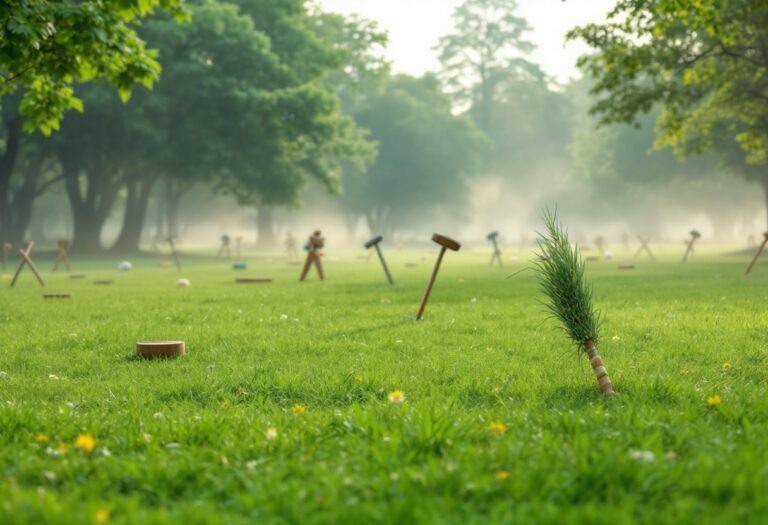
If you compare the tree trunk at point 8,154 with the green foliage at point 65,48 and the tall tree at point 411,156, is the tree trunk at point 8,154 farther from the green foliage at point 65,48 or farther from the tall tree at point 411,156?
the tall tree at point 411,156

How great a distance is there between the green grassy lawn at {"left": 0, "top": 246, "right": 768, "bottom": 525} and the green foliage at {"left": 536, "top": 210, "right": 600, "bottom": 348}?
0.47 metres

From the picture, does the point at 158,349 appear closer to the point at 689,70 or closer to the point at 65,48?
the point at 65,48

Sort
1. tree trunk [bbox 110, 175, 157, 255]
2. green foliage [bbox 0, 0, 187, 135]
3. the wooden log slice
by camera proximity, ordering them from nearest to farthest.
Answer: the wooden log slice → green foliage [bbox 0, 0, 187, 135] → tree trunk [bbox 110, 175, 157, 255]

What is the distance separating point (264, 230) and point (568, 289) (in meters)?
58.2

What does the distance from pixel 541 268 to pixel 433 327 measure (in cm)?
373

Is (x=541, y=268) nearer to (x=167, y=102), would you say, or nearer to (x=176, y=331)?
(x=176, y=331)

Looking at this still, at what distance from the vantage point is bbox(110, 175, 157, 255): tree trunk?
45.0 metres

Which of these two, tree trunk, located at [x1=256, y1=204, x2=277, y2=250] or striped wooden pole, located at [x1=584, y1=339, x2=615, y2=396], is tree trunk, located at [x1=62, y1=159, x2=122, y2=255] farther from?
striped wooden pole, located at [x1=584, y1=339, x2=615, y2=396]

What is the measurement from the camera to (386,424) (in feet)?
14.7

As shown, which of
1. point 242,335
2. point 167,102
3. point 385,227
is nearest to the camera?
point 242,335

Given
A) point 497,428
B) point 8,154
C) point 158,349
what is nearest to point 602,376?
point 497,428

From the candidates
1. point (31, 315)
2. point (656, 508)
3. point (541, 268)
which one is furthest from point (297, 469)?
point (31, 315)

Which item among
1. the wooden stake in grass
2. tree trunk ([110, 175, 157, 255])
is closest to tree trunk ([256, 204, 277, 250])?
tree trunk ([110, 175, 157, 255])

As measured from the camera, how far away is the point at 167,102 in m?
39.1
